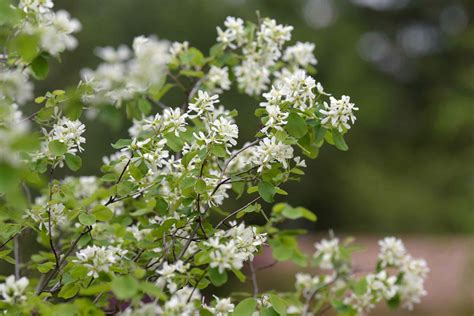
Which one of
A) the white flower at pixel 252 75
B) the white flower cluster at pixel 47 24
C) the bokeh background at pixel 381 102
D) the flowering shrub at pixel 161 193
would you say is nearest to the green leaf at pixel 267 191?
the flowering shrub at pixel 161 193

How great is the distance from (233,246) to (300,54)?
4.34ft

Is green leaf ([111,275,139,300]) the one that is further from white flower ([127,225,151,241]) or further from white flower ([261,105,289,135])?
white flower ([127,225,151,241])

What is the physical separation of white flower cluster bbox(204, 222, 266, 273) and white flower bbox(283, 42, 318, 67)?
1.11 m

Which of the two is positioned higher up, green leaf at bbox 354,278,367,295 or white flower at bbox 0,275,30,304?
green leaf at bbox 354,278,367,295

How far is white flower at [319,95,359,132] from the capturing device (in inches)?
67.4

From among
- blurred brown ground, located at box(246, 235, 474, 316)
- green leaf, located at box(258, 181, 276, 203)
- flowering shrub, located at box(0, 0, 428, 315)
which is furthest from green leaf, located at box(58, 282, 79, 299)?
blurred brown ground, located at box(246, 235, 474, 316)

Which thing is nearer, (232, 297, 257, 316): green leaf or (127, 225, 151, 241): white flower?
(232, 297, 257, 316): green leaf

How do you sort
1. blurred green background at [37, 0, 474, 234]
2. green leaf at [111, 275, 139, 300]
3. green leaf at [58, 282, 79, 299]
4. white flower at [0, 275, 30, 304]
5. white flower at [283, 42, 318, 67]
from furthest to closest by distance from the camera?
1. blurred green background at [37, 0, 474, 234]
2. white flower at [283, 42, 318, 67]
3. green leaf at [58, 282, 79, 299]
4. white flower at [0, 275, 30, 304]
5. green leaf at [111, 275, 139, 300]

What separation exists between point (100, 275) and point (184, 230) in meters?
0.30

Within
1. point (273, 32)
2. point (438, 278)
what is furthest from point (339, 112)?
point (438, 278)

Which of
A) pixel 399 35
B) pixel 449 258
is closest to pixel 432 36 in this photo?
pixel 399 35

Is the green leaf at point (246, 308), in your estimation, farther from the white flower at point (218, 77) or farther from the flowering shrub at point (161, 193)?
the white flower at point (218, 77)

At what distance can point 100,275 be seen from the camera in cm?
170

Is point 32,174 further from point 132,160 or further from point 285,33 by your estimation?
point 285,33
